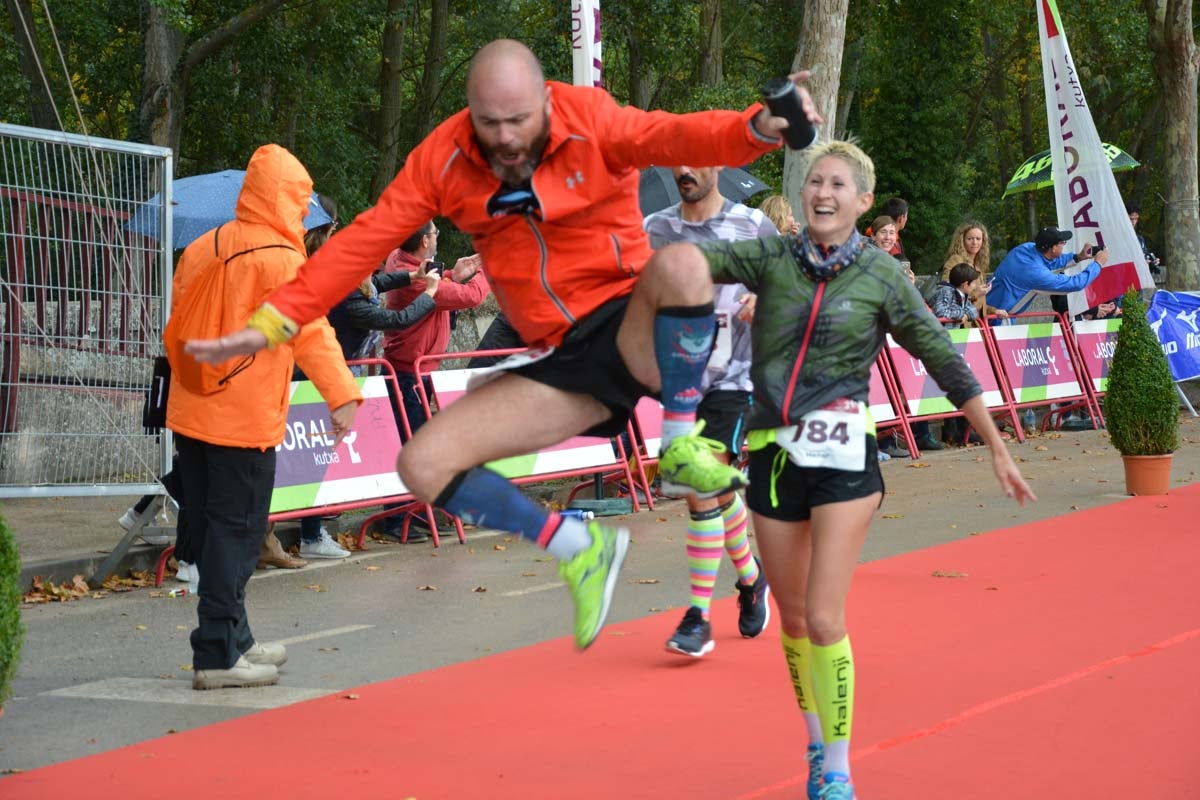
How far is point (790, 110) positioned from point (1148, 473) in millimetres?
8946

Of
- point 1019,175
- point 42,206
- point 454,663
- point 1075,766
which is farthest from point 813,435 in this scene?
point 1019,175

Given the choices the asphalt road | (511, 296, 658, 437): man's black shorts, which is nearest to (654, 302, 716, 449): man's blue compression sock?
(511, 296, 658, 437): man's black shorts

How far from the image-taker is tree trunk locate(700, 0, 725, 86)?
30.1m

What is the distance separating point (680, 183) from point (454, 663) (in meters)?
2.45

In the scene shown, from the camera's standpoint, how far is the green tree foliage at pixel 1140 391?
11805 mm

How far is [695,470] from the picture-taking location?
4301mm

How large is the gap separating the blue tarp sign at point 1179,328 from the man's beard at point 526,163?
1512 cm

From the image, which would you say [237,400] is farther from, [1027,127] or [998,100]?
[998,100]

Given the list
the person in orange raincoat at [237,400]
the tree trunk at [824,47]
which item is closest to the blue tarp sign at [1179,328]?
the tree trunk at [824,47]

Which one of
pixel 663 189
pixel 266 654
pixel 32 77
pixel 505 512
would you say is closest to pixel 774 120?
pixel 505 512

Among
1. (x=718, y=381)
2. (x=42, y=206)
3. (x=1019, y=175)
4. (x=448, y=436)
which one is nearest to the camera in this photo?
(x=448, y=436)

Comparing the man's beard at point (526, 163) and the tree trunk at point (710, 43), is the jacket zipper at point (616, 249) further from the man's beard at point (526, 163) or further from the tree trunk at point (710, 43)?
the tree trunk at point (710, 43)

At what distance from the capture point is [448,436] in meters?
4.39

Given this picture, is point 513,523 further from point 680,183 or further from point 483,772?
point 680,183
